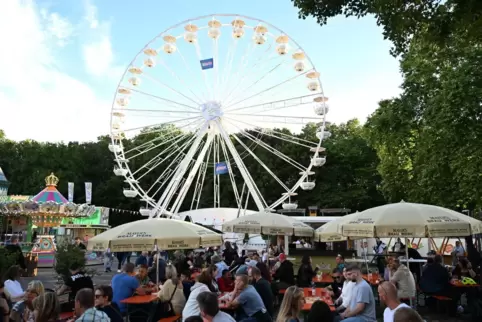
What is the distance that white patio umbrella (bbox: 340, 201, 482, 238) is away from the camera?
9047mm

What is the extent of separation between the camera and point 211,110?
2414 cm

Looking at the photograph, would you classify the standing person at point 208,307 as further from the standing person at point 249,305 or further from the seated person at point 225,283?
the seated person at point 225,283

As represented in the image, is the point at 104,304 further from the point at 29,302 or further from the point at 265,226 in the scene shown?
the point at 265,226

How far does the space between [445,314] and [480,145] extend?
25.1 ft

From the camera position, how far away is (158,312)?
26.9 feet

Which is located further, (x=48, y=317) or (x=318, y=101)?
(x=318, y=101)

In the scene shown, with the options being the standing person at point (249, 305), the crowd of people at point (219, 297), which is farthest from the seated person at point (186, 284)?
the standing person at point (249, 305)

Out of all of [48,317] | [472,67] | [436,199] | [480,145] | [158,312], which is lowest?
[158,312]

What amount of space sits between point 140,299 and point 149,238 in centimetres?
150

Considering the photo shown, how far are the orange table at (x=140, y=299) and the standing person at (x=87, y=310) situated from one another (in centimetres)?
331

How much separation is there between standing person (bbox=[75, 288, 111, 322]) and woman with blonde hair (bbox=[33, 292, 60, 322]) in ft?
0.76

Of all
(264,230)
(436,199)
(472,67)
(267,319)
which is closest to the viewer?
(267,319)

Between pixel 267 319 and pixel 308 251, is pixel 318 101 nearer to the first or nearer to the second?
pixel 308 251

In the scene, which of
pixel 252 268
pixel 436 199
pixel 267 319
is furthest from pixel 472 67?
pixel 267 319
